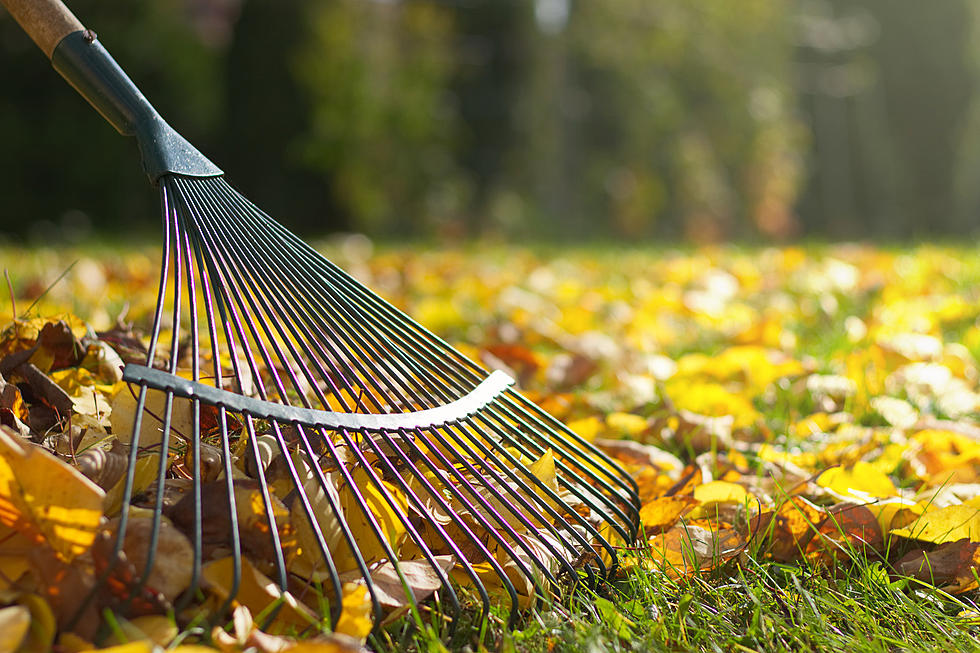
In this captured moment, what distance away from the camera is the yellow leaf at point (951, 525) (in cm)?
109

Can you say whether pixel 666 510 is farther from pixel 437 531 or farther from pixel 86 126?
pixel 86 126

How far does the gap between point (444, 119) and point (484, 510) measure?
6.84m

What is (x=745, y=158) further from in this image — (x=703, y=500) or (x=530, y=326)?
(x=703, y=500)

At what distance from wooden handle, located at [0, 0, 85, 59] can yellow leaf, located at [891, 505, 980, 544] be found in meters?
1.29

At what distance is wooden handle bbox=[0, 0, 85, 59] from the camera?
1122mm

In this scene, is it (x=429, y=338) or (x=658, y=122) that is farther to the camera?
(x=658, y=122)

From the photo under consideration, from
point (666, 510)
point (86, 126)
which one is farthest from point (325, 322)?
point (86, 126)

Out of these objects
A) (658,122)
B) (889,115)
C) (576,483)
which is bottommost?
(576,483)

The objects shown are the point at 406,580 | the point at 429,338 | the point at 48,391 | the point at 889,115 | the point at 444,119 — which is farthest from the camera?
the point at 889,115

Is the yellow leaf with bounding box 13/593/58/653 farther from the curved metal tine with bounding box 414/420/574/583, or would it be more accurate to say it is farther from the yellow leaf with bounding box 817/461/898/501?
the yellow leaf with bounding box 817/461/898/501

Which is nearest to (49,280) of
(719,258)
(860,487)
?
(860,487)

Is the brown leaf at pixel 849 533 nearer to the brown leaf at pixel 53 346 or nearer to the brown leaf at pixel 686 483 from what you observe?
the brown leaf at pixel 686 483

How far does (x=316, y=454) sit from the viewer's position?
3.61 feet

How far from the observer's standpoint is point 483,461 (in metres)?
1.09
